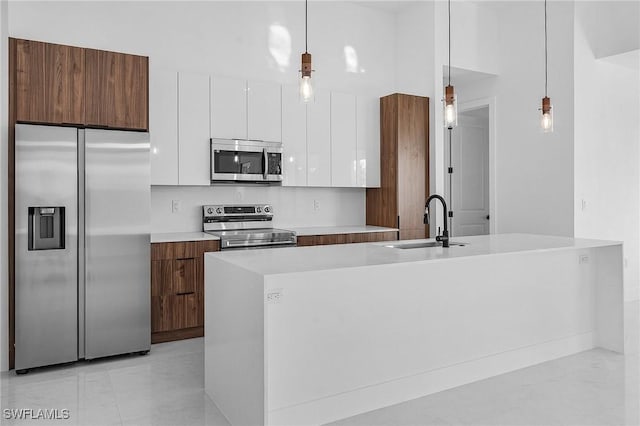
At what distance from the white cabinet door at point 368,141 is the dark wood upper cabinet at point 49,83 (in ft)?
9.15

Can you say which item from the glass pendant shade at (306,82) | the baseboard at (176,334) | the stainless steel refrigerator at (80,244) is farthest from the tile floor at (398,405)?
the glass pendant shade at (306,82)

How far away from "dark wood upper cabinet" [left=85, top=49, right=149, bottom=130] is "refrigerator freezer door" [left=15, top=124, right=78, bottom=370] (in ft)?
0.88

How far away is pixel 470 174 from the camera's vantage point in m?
6.77

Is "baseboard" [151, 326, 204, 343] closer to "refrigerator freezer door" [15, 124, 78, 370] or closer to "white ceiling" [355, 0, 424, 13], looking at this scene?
"refrigerator freezer door" [15, 124, 78, 370]

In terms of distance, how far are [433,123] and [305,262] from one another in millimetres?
3303

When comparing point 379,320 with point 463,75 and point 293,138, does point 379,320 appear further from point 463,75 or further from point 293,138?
point 463,75

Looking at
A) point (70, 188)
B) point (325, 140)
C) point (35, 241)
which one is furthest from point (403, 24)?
point (35, 241)

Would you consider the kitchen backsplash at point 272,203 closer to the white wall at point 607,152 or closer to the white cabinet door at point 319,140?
the white cabinet door at point 319,140

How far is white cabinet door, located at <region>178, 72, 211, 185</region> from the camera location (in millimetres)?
4266

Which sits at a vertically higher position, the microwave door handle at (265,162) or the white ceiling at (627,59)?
the white ceiling at (627,59)

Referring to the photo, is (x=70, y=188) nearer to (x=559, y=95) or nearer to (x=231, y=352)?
(x=231, y=352)

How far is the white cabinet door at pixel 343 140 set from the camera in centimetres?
505

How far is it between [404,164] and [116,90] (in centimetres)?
292

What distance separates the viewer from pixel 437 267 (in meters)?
2.88
